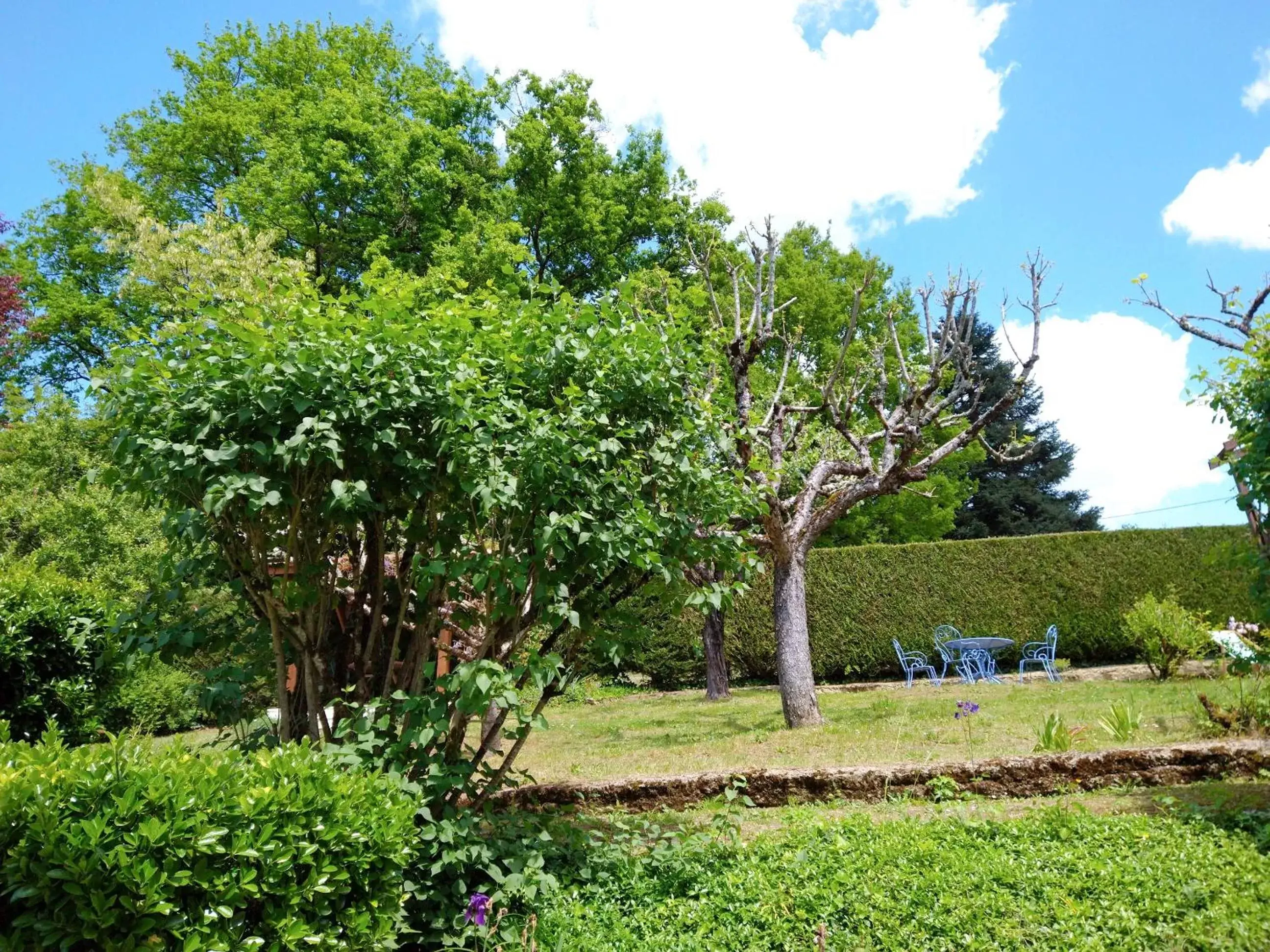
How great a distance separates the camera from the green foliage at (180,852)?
233 centimetres

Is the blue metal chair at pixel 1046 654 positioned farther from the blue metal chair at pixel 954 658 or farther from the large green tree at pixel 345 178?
the large green tree at pixel 345 178

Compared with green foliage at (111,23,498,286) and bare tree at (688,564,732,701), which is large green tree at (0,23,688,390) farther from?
bare tree at (688,564,732,701)

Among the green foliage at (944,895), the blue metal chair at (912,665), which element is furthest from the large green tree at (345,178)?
the green foliage at (944,895)

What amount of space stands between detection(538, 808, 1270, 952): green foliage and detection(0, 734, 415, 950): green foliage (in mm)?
1115

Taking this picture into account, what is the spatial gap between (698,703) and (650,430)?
29.8 feet

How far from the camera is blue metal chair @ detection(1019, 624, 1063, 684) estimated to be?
1276 centimetres

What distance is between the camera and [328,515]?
11.4ft

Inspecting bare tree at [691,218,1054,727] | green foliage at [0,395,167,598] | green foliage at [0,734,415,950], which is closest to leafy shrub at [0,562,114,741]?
green foliage at [0,395,167,598]

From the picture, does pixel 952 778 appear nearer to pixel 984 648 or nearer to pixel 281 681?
pixel 281 681

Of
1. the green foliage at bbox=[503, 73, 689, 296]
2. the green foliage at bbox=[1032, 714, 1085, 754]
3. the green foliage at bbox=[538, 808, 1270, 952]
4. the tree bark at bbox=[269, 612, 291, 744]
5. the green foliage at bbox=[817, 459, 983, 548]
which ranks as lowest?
the green foliage at bbox=[538, 808, 1270, 952]

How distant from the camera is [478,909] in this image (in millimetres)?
3082

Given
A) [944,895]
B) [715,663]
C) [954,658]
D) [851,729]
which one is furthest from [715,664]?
[944,895]

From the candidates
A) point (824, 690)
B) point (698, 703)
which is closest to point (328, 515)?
point (698, 703)

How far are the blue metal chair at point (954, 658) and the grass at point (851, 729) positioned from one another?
2.25ft
